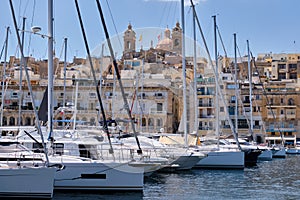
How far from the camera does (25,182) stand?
1803 cm

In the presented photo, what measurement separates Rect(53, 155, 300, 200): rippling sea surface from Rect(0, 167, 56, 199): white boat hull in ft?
6.62

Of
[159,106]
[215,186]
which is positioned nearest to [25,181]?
[215,186]

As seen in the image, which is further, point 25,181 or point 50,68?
point 50,68

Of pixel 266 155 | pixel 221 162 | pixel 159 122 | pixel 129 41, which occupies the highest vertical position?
pixel 129 41

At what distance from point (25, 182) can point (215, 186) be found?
11154 mm

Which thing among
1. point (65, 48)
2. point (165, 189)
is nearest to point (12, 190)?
point (165, 189)

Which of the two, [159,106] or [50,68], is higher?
[159,106]

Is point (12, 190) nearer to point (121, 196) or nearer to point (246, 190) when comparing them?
point (121, 196)

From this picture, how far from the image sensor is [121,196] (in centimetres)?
2059

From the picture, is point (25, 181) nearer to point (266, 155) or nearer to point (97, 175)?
point (97, 175)

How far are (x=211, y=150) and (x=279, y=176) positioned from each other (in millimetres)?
5619

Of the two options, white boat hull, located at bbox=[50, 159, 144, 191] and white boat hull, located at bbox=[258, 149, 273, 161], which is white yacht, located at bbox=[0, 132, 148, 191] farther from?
white boat hull, located at bbox=[258, 149, 273, 161]

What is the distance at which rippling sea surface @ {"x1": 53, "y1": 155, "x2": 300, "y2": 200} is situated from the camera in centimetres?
2139

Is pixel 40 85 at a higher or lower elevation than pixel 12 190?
higher
